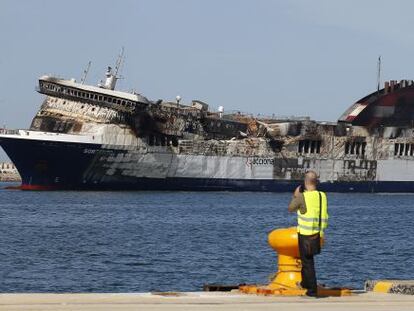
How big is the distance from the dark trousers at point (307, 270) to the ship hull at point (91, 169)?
190ft

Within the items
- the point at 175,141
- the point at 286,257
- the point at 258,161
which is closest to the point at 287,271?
the point at 286,257

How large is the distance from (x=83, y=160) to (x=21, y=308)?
61.3m

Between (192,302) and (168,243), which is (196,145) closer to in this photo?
(168,243)

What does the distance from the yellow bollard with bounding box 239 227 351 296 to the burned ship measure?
5725 cm

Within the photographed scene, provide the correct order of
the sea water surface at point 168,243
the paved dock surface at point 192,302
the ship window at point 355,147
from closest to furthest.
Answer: the paved dock surface at point 192,302, the sea water surface at point 168,243, the ship window at point 355,147

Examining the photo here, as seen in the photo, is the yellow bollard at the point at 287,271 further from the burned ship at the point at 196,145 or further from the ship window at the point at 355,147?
the ship window at the point at 355,147

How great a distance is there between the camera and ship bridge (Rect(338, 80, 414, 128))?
273 ft

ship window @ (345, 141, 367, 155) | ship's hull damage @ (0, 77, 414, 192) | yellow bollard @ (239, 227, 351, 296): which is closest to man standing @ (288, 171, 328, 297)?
yellow bollard @ (239, 227, 351, 296)

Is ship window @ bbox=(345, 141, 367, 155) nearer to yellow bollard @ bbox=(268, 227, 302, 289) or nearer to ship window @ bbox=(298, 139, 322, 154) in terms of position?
ship window @ bbox=(298, 139, 322, 154)

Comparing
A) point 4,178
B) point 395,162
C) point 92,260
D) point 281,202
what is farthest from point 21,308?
point 4,178

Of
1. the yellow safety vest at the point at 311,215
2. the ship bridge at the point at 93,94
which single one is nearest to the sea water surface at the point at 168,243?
the ship bridge at the point at 93,94

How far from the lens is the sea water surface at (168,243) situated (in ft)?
87.6

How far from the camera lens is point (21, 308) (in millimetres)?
11617

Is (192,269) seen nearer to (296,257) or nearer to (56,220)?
(296,257)
